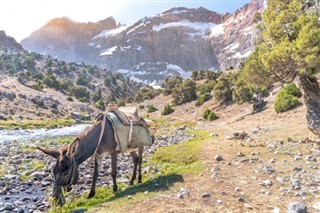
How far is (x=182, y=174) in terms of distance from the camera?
14039mm

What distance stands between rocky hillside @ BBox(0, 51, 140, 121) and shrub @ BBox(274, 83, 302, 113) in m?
49.8

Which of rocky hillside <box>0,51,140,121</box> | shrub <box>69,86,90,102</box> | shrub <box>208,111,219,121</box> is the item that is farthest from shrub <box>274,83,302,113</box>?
shrub <box>69,86,90,102</box>

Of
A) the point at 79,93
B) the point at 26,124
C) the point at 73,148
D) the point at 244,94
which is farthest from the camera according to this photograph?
the point at 79,93

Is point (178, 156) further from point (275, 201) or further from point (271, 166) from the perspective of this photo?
point (275, 201)

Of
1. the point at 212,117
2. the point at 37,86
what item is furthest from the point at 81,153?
the point at 37,86

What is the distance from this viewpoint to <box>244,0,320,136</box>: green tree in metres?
16.5

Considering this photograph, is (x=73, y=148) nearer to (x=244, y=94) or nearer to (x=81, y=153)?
(x=81, y=153)

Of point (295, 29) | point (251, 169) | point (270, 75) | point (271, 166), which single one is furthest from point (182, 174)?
point (295, 29)

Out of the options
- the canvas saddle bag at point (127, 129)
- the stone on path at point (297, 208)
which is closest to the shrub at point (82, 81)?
the canvas saddle bag at point (127, 129)

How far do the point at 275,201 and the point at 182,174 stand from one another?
4362 mm

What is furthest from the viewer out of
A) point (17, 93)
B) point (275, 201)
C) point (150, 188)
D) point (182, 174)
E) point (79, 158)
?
point (17, 93)

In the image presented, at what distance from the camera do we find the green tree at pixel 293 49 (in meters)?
16.5

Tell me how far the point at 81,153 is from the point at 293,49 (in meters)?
11.8

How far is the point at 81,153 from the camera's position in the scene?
38.1 feet
